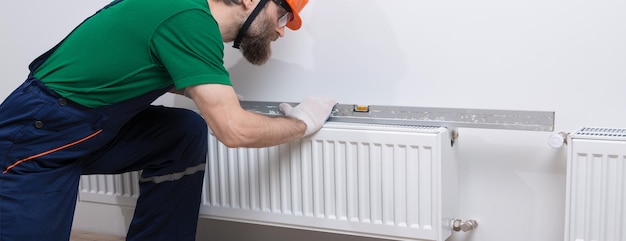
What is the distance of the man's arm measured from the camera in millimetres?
1633

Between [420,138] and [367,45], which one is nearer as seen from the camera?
[420,138]

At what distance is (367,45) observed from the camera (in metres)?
2.06

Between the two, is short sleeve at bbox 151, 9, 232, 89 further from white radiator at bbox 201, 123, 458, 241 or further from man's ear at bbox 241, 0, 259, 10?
white radiator at bbox 201, 123, 458, 241

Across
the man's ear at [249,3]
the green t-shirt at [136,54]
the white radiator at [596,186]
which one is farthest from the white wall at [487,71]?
the green t-shirt at [136,54]

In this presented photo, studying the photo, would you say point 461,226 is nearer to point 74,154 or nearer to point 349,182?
point 349,182

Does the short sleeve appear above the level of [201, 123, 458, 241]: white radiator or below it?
above

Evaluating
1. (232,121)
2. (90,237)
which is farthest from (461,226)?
(90,237)

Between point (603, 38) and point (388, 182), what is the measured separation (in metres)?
0.63

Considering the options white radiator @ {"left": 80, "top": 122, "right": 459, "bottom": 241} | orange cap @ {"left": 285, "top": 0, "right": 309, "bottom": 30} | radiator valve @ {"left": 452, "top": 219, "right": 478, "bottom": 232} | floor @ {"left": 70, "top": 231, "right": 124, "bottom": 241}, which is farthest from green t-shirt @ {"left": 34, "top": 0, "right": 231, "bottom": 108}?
floor @ {"left": 70, "top": 231, "right": 124, "bottom": 241}

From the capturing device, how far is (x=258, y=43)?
1.88 meters

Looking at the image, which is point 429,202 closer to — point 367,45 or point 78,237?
point 367,45

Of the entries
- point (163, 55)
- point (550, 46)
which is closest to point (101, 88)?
point (163, 55)

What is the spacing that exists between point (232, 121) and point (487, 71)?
69 cm

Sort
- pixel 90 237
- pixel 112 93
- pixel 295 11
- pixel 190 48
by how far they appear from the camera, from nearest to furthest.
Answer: pixel 190 48
pixel 112 93
pixel 295 11
pixel 90 237
